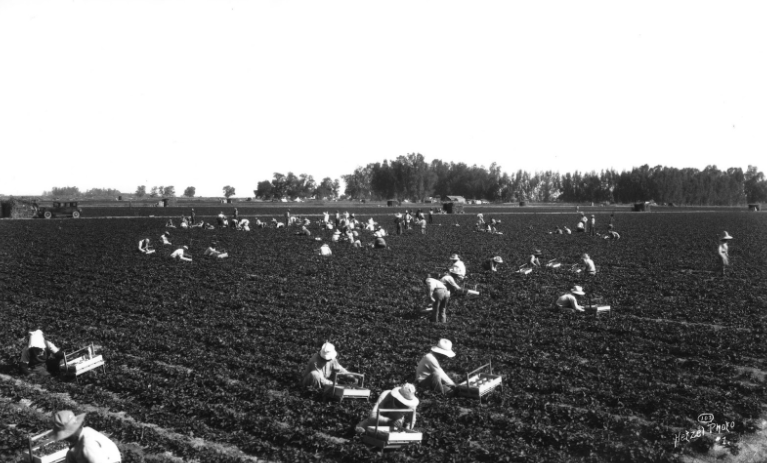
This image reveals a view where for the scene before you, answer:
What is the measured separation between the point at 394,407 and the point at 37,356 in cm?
904

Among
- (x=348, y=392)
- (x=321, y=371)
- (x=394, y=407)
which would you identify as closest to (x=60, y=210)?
(x=321, y=371)

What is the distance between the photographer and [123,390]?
12.9 m

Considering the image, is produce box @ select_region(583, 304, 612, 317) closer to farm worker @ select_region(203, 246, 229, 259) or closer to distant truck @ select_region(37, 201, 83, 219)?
farm worker @ select_region(203, 246, 229, 259)

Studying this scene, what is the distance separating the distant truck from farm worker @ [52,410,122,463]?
268 feet

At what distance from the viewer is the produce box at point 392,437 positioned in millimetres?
10047

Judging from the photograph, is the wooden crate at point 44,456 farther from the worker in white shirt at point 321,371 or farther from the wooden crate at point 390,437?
the worker in white shirt at point 321,371

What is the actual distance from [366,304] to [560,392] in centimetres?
1049

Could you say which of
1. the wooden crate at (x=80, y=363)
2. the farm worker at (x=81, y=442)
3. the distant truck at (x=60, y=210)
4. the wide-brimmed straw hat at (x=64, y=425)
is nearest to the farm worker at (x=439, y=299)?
the wooden crate at (x=80, y=363)

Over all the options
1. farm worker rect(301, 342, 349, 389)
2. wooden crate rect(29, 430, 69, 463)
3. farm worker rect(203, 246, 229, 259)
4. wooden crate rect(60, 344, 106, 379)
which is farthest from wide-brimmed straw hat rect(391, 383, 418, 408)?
farm worker rect(203, 246, 229, 259)

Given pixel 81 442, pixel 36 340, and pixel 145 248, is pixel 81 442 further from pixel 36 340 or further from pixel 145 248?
pixel 145 248

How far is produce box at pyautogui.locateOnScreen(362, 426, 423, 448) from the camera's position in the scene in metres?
10.0

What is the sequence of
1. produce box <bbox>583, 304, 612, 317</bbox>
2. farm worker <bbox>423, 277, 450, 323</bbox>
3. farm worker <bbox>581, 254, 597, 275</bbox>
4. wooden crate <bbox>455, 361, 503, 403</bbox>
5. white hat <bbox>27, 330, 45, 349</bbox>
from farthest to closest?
farm worker <bbox>581, 254, 597, 275</bbox> < produce box <bbox>583, 304, 612, 317</bbox> < farm worker <bbox>423, 277, 450, 323</bbox> < white hat <bbox>27, 330, 45, 349</bbox> < wooden crate <bbox>455, 361, 503, 403</bbox>

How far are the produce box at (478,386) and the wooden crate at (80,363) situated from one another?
7962mm

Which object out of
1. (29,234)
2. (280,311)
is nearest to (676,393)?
(280,311)
